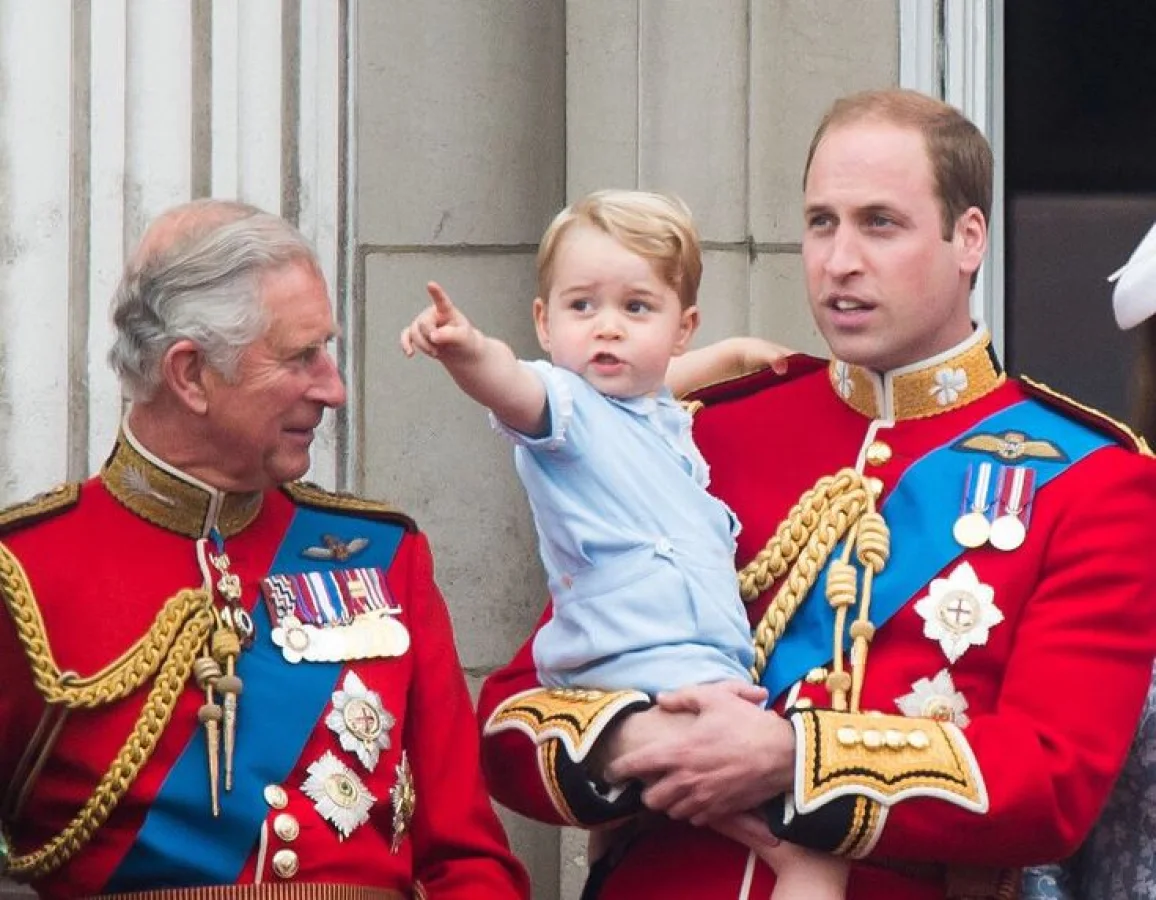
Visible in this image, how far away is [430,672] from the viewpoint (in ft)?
12.6

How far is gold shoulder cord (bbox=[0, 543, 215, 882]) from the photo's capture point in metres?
3.62

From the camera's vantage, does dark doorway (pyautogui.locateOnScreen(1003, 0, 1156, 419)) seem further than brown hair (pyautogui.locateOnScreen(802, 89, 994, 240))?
Yes

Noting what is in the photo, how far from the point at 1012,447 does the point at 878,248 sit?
1.00ft

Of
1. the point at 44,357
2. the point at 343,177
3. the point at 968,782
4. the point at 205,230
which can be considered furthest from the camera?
the point at 343,177

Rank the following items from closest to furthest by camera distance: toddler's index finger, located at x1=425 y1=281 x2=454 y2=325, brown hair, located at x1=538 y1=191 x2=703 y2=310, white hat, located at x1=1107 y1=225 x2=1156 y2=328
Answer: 1. toddler's index finger, located at x1=425 y1=281 x2=454 y2=325
2. brown hair, located at x1=538 y1=191 x2=703 y2=310
3. white hat, located at x1=1107 y1=225 x2=1156 y2=328

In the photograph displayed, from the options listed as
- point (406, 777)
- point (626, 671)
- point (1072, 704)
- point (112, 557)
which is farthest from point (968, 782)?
point (112, 557)

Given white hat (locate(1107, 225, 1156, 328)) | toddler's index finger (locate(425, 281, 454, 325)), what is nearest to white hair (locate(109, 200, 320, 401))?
toddler's index finger (locate(425, 281, 454, 325))

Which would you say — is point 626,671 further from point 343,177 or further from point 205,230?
point 343,177

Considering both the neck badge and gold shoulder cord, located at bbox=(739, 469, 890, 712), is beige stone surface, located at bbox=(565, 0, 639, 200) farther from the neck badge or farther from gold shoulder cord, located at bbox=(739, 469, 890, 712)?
the neck badge

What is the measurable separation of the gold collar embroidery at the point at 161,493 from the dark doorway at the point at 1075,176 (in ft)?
7.24

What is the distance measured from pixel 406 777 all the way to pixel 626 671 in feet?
1.13

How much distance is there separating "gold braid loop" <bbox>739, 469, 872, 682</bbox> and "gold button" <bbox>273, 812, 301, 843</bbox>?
60 centimetres

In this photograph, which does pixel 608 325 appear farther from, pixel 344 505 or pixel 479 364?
pixel 344 505

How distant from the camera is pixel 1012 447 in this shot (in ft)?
12.3
